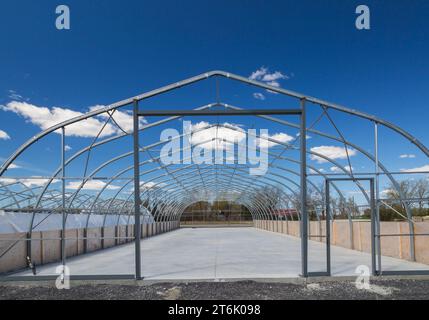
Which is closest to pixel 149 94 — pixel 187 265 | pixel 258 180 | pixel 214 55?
pixel 214 55

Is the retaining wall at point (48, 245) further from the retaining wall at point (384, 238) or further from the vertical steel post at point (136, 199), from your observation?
the retaining wall at point (384, 238)

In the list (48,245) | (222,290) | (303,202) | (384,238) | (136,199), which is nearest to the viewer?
(222,290)

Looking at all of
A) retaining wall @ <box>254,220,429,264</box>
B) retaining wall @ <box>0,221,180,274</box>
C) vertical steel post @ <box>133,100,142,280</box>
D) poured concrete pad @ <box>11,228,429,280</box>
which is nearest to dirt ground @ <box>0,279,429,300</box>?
vertical steel post @ <box>133,100,142,280</box>

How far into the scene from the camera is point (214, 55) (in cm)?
1312

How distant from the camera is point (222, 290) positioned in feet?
31.4

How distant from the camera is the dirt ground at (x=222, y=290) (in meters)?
9.10

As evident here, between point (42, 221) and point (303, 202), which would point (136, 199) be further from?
point (42, 221)

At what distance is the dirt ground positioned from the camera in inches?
358

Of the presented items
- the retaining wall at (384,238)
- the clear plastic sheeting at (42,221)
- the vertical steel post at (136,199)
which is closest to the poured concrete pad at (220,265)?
the retaining wall at (384,238)

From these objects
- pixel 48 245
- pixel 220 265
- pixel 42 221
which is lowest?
pixel 220 265

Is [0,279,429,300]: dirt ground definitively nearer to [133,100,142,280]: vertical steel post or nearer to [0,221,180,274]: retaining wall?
[133,100,142,280]: vertical steel post

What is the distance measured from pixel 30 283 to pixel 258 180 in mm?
21555

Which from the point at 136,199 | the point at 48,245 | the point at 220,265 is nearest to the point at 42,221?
the point at 48,245
